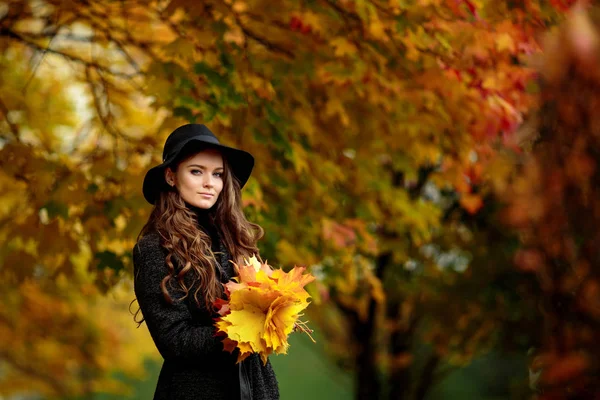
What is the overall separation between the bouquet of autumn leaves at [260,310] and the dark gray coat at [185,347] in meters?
0.13

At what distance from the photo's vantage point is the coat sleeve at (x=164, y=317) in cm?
274

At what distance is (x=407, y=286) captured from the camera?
888 centimetres

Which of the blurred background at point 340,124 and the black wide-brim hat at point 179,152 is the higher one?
the black wide-brim hat at point 179,152

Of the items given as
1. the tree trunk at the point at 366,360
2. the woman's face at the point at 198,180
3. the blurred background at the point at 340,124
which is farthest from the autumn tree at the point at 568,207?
the tree trunk at the point at 366,360

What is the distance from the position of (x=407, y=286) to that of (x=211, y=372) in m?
6.24

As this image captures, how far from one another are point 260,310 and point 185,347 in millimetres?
315

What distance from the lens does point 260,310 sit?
8.71 ft

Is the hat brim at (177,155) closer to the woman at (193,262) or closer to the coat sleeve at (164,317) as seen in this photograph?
the woman at (193,262)

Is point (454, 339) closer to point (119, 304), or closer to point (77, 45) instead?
point (77, 45)

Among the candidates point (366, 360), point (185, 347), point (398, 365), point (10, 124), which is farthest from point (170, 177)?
point (398, 365)

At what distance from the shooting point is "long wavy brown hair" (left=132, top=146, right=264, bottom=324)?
2.85 m

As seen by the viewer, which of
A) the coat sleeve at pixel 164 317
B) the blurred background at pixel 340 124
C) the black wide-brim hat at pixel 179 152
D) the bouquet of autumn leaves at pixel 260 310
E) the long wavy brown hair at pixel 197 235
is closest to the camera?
the bouquet of autumn leaves at pixel 260 310

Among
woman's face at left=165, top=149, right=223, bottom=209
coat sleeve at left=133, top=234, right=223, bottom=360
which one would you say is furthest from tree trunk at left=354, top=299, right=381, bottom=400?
coat sleeve at left=133, top=234, right=223, bottom=360

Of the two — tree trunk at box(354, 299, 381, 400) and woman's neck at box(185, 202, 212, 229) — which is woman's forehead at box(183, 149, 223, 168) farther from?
tree trunk at box(354, 299, 381, 400)
